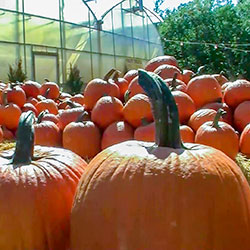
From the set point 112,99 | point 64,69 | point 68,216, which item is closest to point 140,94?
point 112,99

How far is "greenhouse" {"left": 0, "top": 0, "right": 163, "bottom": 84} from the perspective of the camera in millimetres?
8445

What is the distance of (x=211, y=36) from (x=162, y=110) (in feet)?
63.1

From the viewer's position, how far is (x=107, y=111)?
7.52ft

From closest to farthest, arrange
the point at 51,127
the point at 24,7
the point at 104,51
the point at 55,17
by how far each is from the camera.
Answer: the point at 51,127
the point at 24,7
the point at 55,17
the point at 104,51

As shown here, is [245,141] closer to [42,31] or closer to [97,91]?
[97,91]

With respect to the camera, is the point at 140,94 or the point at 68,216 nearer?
the point at 68,216

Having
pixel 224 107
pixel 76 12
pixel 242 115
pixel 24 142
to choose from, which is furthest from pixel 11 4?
pixel 24 142

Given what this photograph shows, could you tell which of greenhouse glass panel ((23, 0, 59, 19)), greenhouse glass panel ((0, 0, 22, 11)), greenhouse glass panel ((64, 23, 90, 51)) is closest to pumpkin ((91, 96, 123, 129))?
greenhouse glass panel ((0, 0, 22, 11))

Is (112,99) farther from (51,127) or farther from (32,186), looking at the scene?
(32,186)

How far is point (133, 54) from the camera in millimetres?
12414

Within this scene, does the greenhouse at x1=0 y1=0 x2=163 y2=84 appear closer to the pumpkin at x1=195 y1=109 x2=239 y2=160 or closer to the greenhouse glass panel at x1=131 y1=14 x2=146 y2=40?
the greenhouse glass panel at x1=131 y1=14 x2=146 y2=40

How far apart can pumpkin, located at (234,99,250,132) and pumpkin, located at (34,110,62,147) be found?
1.02 metres

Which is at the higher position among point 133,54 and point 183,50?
point 183,50

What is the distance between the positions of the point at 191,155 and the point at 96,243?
210 mm
